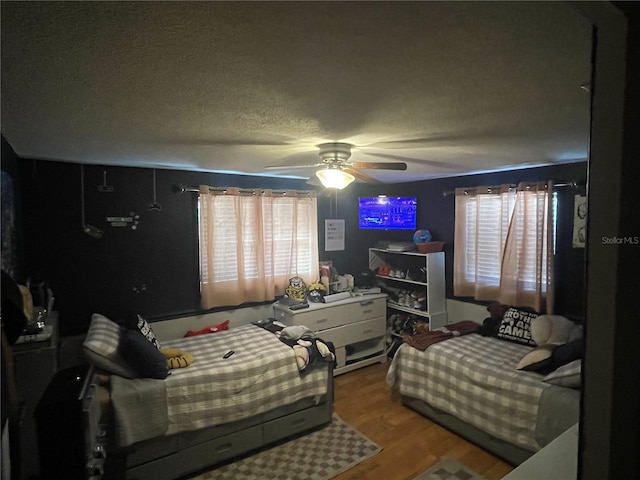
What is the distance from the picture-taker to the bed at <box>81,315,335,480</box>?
7.42 feet

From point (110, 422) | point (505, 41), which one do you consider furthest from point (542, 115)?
point (110, 422)

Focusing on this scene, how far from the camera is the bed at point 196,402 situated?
226cm

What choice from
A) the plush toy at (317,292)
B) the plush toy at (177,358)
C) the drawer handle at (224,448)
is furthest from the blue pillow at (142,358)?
the plush toy at (317,292)

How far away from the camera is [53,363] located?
2008 mm

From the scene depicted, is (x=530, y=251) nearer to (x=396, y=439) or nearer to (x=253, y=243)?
(x=396, y=439)

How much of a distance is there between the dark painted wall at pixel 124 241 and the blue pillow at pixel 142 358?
2.85ft

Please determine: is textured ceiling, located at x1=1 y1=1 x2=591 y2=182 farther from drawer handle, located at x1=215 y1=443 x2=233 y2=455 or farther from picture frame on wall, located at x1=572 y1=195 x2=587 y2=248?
drawer handle, located at x1=215 y1=443 x2=233 y2=455

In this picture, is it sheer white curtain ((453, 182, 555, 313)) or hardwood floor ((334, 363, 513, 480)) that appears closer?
hardwood floor ((334, 363, 513, 480))

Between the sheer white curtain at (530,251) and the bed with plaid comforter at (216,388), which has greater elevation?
the sheer white curtain at (530,251)

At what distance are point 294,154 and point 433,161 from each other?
1.17 meters

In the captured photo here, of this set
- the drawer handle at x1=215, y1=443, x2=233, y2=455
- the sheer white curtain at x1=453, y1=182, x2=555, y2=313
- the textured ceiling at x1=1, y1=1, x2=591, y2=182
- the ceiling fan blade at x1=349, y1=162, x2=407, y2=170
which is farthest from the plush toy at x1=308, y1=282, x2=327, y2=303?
the textured ceiling at x1=1, y1=1, x2=591, y2=182

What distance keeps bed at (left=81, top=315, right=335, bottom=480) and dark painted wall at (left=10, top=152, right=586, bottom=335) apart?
0.47 m

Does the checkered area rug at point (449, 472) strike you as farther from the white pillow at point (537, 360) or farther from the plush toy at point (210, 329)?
the plush toy at point (210, 329)

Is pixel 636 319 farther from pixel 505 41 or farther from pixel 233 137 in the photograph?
pixel 233 137
